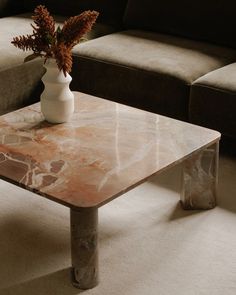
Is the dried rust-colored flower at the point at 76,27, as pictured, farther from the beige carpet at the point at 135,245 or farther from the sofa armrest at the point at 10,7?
A: the sofa armrest at the point at 10,7

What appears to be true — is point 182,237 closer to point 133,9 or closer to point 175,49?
point 175,49

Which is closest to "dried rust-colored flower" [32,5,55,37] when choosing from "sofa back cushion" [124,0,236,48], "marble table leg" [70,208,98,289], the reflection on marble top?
the reflection on marble top

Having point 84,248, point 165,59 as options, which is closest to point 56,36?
point 84,248

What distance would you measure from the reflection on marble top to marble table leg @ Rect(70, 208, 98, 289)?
0.10m

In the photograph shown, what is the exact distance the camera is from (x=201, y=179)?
263 cm

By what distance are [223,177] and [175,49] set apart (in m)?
0.79

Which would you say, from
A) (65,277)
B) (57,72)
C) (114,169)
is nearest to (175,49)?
(57,72)

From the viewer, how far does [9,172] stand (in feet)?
7.18

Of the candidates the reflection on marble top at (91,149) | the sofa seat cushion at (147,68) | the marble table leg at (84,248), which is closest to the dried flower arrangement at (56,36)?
the reflection on marble top at (91,149)

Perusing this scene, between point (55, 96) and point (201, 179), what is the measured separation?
685 millimetres

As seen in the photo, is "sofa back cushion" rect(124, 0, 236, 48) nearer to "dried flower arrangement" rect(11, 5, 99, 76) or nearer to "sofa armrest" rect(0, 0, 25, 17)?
"sofa armrest" rect(0, 0, 25, 17)

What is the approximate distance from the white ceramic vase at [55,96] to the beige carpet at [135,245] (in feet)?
1.36

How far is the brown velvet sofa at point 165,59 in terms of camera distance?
297cm

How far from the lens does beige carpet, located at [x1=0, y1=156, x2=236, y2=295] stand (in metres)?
2.21
